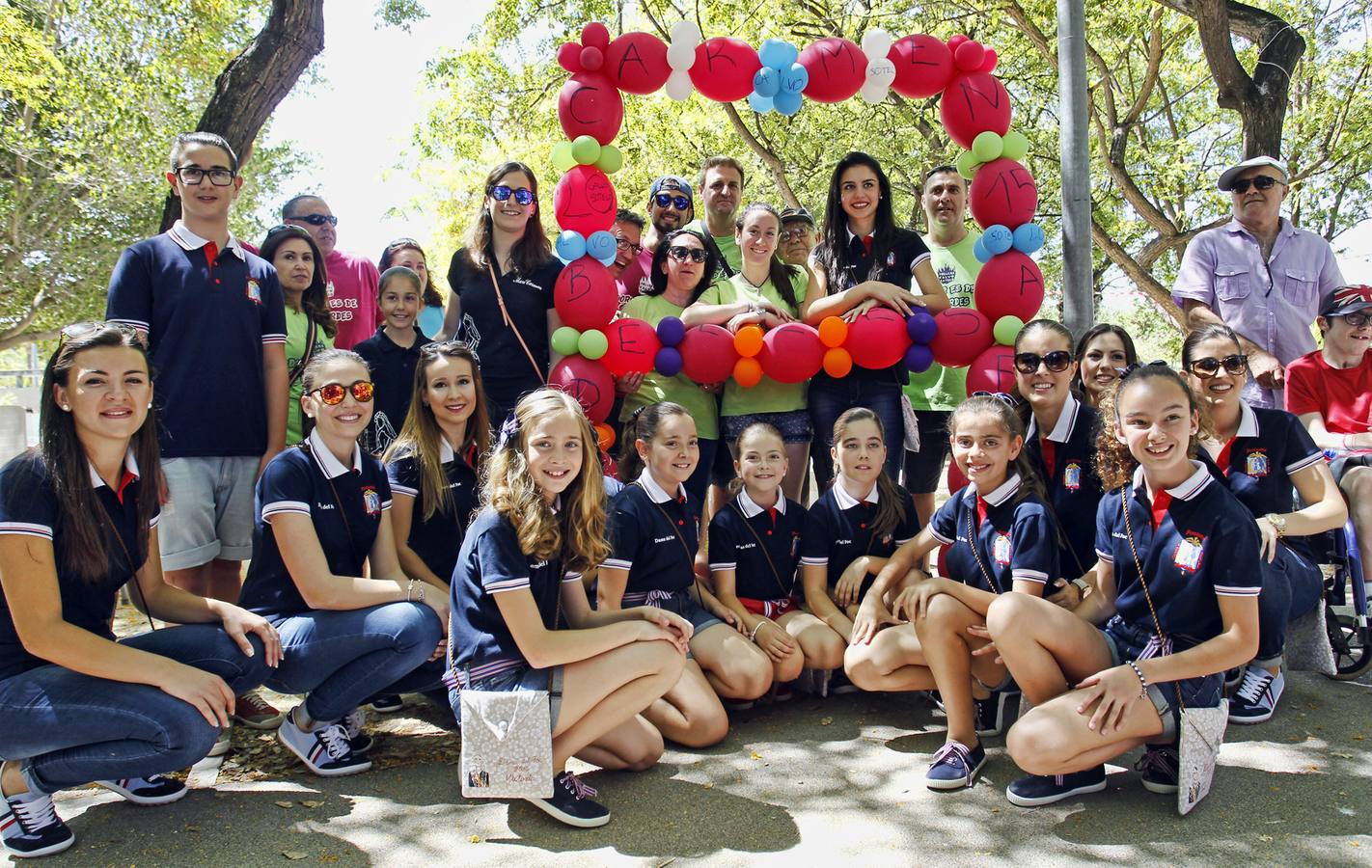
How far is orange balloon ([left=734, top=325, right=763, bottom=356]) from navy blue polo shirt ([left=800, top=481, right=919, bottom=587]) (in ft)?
2.57

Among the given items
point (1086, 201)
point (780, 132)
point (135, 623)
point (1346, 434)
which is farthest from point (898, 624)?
Result: point (780, 132)

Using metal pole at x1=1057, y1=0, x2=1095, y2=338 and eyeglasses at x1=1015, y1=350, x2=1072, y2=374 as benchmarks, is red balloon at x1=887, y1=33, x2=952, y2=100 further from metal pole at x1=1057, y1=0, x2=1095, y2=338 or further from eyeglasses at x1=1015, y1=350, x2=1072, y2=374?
eyeglasses at x1=1015, y1=350, x2=1072, y2=374

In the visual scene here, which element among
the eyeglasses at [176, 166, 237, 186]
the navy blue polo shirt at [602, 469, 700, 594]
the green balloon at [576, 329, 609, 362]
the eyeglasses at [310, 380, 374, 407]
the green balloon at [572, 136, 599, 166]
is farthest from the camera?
the green balloon at [572, 136, 599, 166]

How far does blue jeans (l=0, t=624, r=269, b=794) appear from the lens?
9.13 feet

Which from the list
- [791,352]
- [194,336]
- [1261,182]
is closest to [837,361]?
[791,352]

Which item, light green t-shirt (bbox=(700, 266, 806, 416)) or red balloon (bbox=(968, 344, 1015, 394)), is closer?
red balloon (bbox=(968, 344, 1015, 394))

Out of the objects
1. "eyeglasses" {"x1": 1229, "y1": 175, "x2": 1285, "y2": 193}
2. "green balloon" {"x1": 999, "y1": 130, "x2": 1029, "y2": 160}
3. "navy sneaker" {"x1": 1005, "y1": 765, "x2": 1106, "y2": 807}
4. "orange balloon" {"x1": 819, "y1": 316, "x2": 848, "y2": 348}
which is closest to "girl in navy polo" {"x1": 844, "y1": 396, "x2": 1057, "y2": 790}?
"navy sneaker" {"x1": 1005, "y1": 765, "x2": 1106, "y2": 807}

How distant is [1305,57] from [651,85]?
13.5 meters

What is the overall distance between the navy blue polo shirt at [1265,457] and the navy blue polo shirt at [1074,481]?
0.49m

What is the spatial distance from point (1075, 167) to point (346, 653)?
13.6ft

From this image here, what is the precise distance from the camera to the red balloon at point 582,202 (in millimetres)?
4828

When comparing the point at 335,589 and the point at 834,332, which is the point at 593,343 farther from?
the point at 335,589

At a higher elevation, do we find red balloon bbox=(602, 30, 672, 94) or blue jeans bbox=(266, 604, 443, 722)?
red balloon bbox=(602, 30, 672, 94)

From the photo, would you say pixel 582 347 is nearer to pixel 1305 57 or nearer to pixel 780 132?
pixel 780 132
